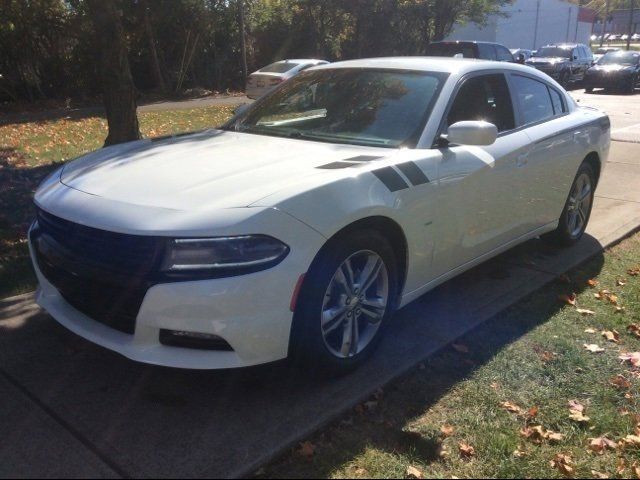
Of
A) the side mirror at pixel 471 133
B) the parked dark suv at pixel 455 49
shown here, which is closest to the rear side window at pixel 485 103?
the side mirror at pixel 471 133

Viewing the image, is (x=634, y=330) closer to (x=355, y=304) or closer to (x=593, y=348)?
(x=593, y=348)

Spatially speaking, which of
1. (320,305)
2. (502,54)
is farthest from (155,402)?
(502,54)

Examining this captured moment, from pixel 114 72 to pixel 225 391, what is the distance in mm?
5664

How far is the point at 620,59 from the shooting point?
26094 millimetres

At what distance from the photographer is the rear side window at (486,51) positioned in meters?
19.4

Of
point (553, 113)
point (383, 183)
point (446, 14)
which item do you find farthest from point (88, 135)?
point (446, 14)

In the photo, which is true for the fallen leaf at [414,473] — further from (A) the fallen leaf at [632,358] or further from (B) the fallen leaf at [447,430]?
(A) the fallen leaf at [632,358]

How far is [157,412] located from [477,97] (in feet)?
9.31

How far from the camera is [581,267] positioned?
17.0 ft

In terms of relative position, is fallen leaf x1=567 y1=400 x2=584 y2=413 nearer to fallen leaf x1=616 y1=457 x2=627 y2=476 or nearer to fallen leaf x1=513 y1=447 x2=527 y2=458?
fallen leaf x1=616 y1=457 x2=627 y2=476

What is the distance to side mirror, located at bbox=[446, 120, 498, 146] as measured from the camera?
Result: 11.8 ft

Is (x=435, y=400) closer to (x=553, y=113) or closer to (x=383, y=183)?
(x=383, y=183)

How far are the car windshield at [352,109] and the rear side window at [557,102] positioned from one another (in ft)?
5.35

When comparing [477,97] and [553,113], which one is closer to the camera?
[477,97]
